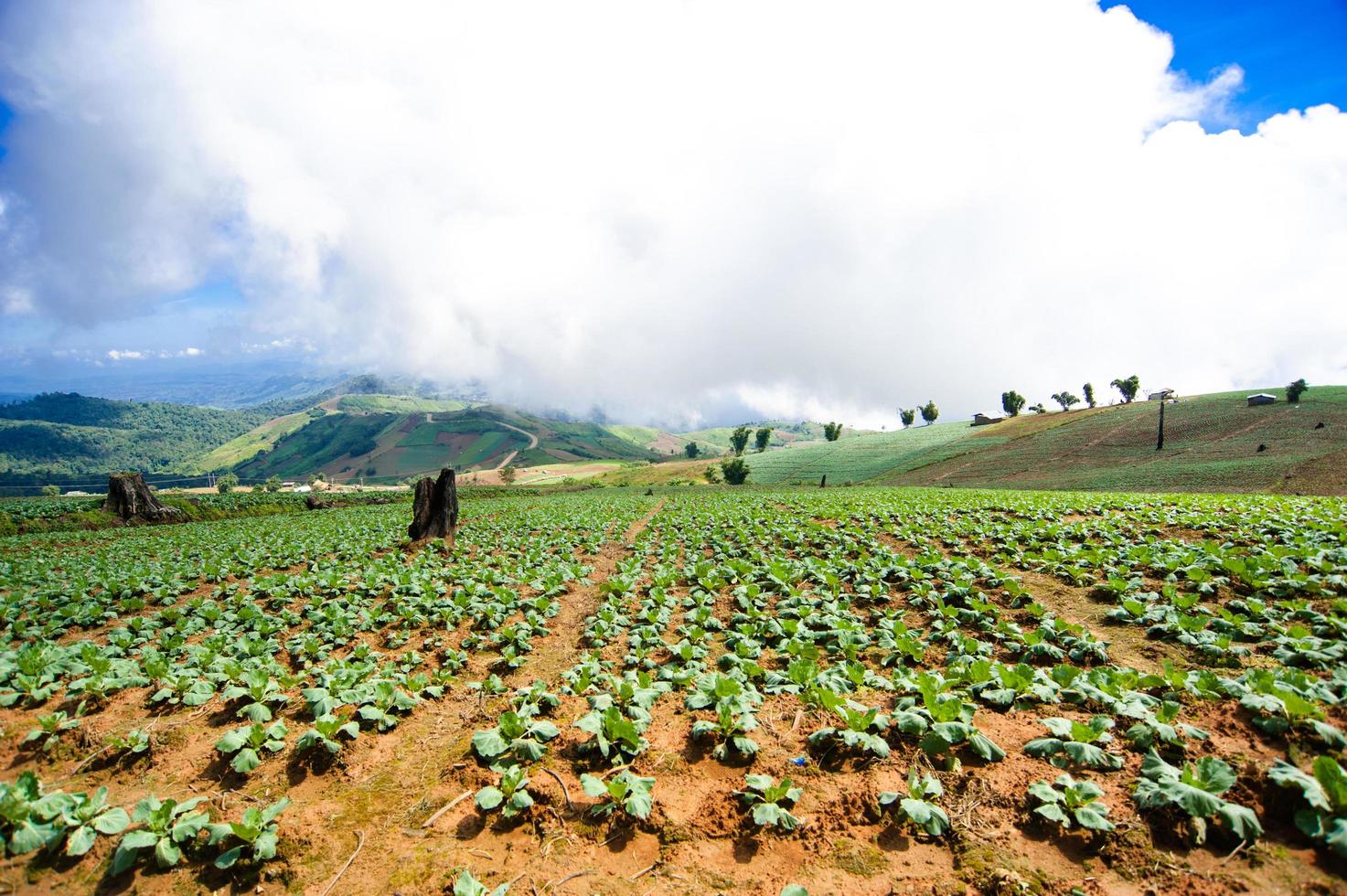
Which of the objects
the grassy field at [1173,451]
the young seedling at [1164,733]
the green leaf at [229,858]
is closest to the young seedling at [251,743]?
the green leaf at [229,858]

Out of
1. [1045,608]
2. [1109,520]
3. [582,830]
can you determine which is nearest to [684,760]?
[582,830]

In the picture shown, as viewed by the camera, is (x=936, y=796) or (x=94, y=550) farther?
(x=94, y=550)

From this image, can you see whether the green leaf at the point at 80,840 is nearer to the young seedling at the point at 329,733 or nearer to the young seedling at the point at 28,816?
the young seedling at the point at 28,816

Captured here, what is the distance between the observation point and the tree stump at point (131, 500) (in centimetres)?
4106

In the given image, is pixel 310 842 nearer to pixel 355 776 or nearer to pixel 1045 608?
pixel 355 776

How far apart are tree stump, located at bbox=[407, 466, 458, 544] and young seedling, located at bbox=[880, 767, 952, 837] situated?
2220 centimetres

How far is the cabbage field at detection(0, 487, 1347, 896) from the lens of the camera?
5.06 metres

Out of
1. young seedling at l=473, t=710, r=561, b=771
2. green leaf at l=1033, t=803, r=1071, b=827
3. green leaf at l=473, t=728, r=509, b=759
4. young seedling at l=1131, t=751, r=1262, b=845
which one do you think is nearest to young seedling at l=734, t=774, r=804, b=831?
green leaf at l=1033, t=803, r=1071, b=827

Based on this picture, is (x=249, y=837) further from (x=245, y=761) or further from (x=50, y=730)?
(x=50, y=730)

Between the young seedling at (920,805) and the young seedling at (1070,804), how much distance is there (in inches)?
35.5

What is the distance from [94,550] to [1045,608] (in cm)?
4150

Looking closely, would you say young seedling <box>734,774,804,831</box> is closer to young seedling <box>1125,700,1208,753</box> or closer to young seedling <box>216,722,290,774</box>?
young seedling <box>1125,700,1208,753</box>

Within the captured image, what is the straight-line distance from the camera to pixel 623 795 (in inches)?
232

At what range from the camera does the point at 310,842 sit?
5.73m
